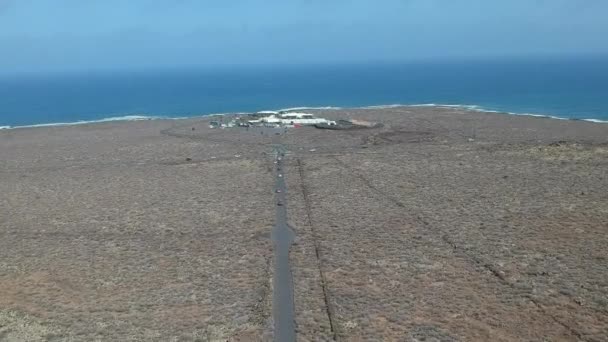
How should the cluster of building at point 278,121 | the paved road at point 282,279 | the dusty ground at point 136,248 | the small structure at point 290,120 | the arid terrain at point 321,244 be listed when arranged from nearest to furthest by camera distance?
1. the paved road at point 282,279
2. the arid terrain at point 321,244
3. the dusty ground at point 136,248
4. the cluster of building at point 278,121
5. the small structure at point 290,120

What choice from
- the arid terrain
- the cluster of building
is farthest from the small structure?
the arid terrain

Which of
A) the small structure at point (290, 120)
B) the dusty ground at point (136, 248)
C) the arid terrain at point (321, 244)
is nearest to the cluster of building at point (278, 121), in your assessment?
the small structure at point (290, 120)

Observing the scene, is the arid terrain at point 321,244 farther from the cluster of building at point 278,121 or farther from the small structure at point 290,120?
the small structure at point 290,120

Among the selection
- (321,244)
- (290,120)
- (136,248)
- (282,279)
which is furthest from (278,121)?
(282,279)

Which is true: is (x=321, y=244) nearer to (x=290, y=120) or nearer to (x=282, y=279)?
(x=282, y=279)

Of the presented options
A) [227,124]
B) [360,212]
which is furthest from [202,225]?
[227,124]

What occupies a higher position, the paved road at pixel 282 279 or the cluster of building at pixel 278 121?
the cluster of building at pixel 278 121

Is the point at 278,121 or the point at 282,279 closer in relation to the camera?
the point at 282,279

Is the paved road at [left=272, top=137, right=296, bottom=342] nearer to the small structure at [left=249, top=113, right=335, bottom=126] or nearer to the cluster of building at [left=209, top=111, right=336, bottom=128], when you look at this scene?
the cluster of building at [left=209, top=111, right=336, bottom=128]
